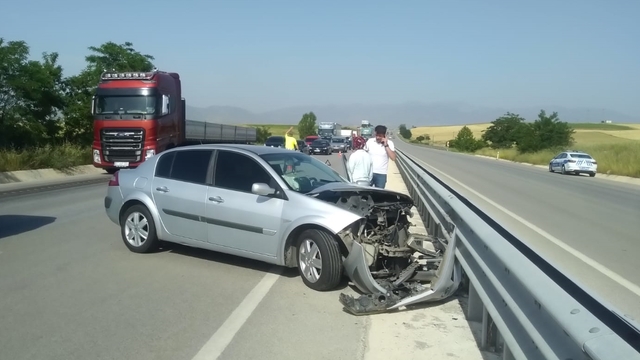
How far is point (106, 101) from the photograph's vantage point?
22.8 meters

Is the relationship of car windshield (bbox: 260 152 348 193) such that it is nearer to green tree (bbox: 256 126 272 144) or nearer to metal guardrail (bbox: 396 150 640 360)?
metal guardrail (bbox: 396 150 640 360)

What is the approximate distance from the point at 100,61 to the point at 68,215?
86.5 ft

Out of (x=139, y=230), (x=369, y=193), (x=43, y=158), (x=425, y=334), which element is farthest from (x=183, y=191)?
(x=43, y=158)

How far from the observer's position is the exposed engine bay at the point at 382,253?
6285mm

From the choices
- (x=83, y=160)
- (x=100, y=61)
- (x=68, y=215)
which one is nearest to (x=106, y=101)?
(x=83, y=160)

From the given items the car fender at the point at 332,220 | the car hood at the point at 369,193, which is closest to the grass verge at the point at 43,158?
the car hood at the point at 369,193

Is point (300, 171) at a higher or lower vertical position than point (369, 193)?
higher

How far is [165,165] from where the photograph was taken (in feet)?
29.2

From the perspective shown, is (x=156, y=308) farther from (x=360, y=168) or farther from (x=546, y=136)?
(x=546, y=136)

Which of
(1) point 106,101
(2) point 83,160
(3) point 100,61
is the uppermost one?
(3) point 100,61

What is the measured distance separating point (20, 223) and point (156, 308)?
21.9 ft

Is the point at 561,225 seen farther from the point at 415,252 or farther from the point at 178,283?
the point at 178,283

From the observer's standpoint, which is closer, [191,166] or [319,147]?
[191,166]

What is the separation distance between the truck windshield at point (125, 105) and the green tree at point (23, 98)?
18.2 ft
